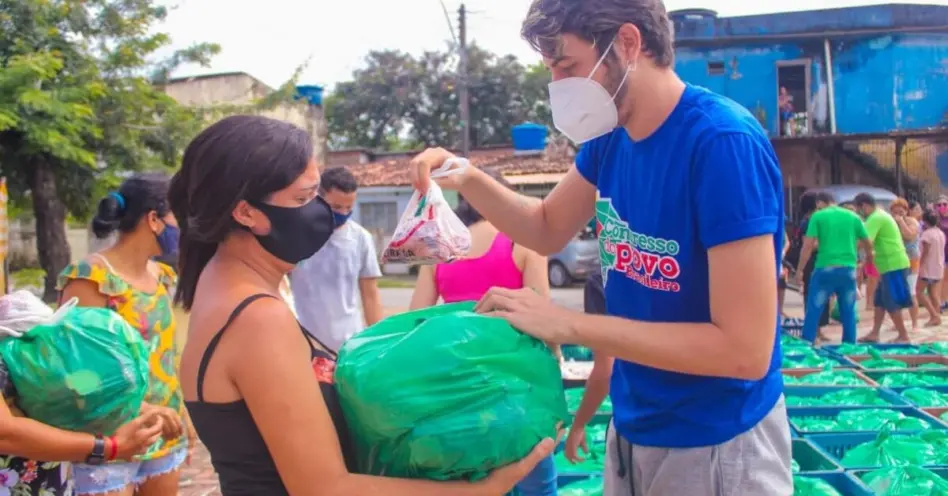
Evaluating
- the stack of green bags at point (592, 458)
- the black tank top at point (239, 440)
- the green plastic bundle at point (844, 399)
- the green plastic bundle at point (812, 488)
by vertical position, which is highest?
the black tank top at point (239, 440)

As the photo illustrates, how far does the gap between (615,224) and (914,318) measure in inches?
388

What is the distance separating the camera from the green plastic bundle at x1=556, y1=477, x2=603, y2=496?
354 cm

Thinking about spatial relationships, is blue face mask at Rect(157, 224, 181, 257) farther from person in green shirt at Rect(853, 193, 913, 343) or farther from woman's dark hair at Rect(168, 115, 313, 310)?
person in green shirt at Rect(853, 193, 913, 343)

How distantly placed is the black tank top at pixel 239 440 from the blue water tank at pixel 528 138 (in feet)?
78.3

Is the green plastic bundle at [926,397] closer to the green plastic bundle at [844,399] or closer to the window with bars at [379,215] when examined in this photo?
the green plastic bundle at [844,399]

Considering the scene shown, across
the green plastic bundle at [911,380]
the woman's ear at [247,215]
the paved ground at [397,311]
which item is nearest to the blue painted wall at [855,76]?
the paved ground at [397,311]

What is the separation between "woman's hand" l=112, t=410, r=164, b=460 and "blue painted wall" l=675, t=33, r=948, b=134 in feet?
63.1

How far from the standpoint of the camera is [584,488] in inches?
142

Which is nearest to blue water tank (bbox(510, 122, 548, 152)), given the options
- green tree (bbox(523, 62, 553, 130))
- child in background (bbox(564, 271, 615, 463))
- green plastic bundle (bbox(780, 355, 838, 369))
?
green tree (bbox(523, 62, 553, 130))

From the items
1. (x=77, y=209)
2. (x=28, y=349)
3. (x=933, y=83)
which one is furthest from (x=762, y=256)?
(x=933, y=83)

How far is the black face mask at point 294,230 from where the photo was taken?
1.71 metres

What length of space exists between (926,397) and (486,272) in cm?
326

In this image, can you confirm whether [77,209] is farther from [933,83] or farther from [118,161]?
[933,83]

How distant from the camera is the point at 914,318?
1012 centimetres
